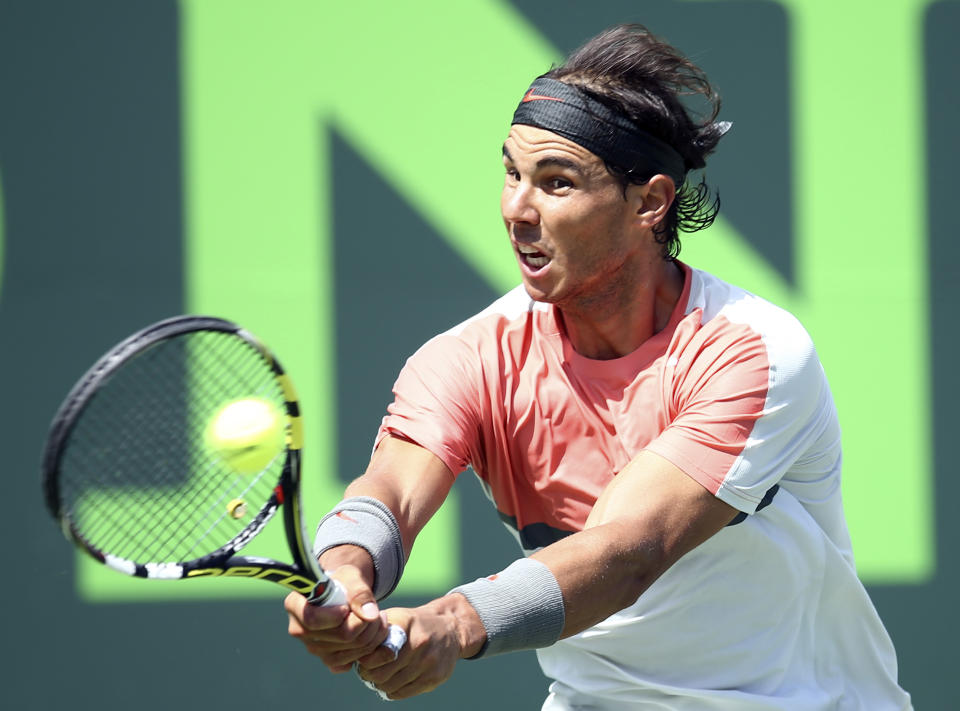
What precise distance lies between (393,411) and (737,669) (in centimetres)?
84

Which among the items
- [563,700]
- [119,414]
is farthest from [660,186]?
[119,414]

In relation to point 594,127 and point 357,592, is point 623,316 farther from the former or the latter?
point 357,592

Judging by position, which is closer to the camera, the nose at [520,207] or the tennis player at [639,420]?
the tennis player at [639,420]

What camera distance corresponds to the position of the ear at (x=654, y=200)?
248 cm

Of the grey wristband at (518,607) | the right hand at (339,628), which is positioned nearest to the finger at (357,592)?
the right hand at (339,628)

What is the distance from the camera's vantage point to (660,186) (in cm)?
250

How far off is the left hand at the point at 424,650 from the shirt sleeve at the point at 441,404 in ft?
1.70

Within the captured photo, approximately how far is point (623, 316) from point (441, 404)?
1.32 feet

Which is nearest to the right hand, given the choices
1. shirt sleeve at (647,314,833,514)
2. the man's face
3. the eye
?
shirt sleeve at (647,314,833,514)

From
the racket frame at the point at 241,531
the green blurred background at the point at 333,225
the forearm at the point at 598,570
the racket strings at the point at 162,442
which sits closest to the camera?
the racket frame at the point at 241,531

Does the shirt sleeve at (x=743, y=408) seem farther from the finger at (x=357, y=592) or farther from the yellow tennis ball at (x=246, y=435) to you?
the yellow tennis ball at (x=246, y=435)

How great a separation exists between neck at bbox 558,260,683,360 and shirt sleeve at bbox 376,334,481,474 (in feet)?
0.74

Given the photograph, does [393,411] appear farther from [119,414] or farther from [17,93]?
[17,93]

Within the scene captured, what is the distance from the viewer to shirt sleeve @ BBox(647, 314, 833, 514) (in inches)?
85.0
